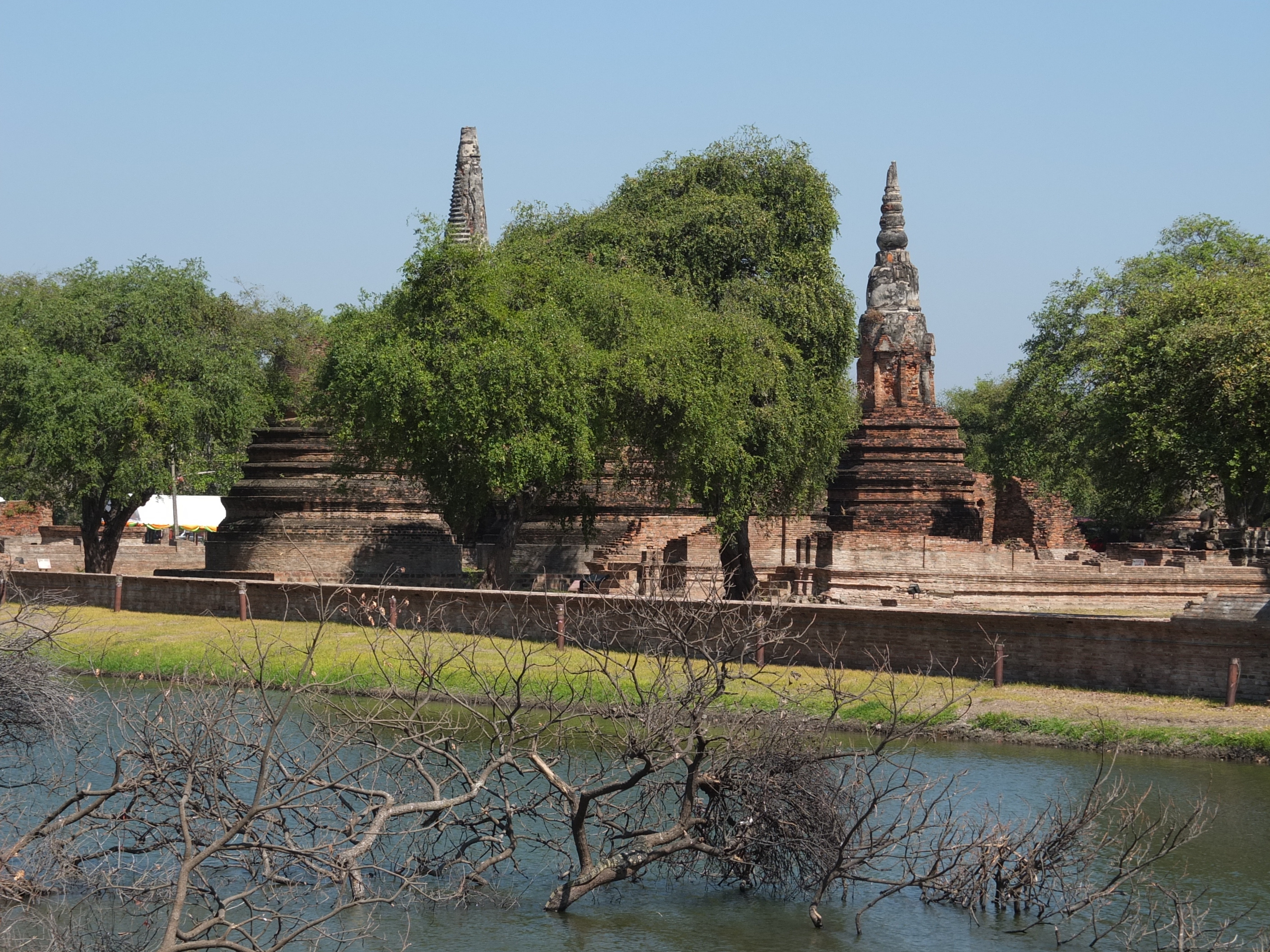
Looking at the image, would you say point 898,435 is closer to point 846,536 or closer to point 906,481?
point 906,481

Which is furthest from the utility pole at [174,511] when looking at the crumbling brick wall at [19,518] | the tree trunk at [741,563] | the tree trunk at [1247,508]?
the tree trunk at [1247,508]

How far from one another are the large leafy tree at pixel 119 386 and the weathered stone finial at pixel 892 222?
16.5 m

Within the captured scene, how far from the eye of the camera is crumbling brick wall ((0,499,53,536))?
54188 millimetres

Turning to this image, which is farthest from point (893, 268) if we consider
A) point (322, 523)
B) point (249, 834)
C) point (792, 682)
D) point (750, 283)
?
point (249, 834)

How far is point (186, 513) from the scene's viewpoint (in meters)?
51.3

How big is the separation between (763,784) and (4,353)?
27.3 m

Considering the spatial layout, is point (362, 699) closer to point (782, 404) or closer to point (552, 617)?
point (552, 617)

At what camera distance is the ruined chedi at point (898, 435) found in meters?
37.2

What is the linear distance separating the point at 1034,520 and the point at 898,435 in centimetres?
500

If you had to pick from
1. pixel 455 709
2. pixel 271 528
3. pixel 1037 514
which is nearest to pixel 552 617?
pixel 455 709

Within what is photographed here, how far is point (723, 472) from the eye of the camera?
28.3 meters

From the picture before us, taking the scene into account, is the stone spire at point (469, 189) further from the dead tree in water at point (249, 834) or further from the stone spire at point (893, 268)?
the dead tree in water at point (249, 834)

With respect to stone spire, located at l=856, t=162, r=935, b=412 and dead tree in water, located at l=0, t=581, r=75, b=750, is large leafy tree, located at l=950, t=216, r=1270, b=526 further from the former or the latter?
dead tree in water, located at l=0, t=581, r=75, b=750

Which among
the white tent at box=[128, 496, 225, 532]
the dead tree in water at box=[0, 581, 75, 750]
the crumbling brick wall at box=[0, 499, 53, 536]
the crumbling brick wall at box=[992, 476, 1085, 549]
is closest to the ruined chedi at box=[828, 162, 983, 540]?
the crumbling brick wall at box=[992, 476, 1085, 549]
